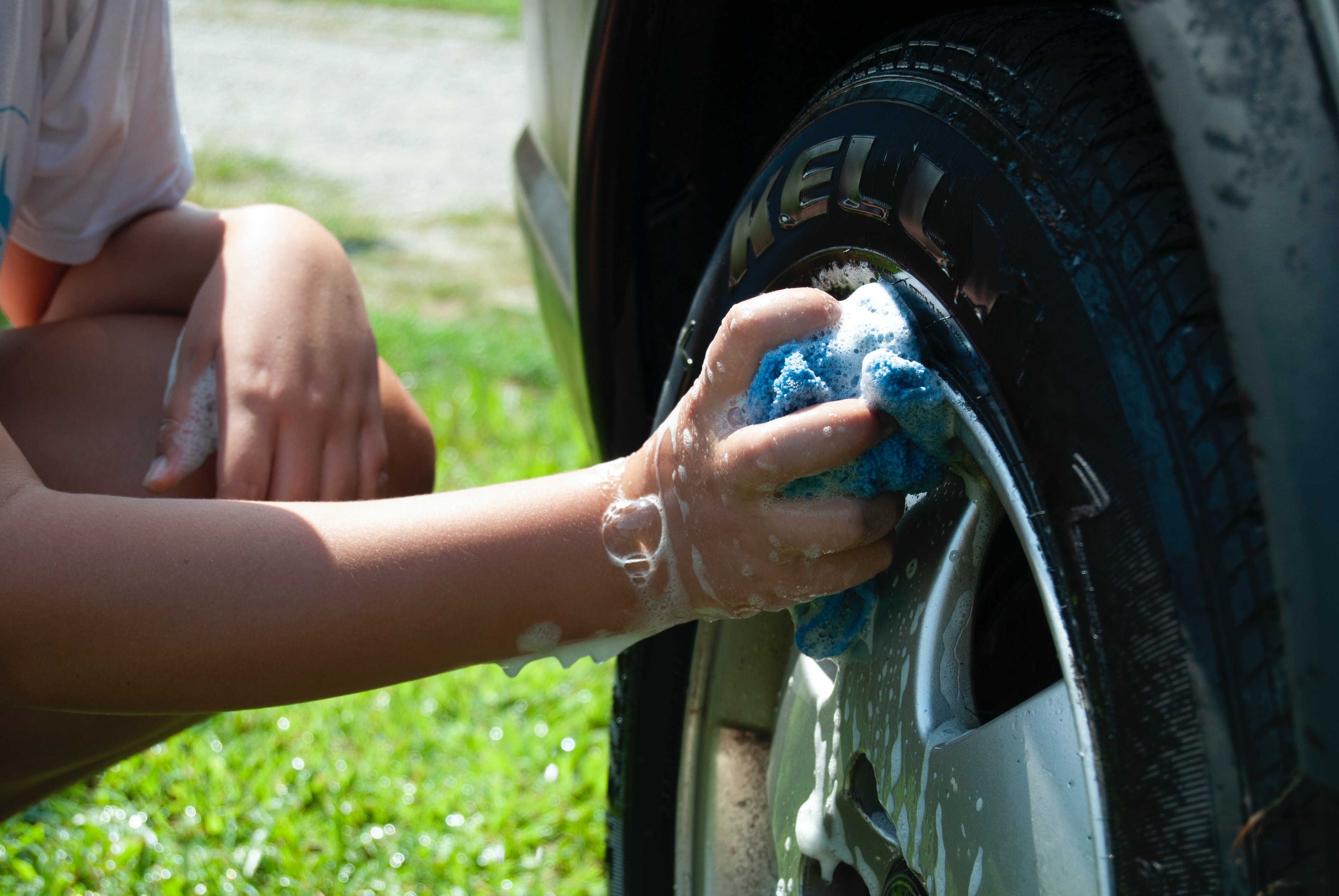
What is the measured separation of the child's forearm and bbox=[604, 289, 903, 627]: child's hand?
0.12 feet

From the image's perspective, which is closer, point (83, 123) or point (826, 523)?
point (826, 523)

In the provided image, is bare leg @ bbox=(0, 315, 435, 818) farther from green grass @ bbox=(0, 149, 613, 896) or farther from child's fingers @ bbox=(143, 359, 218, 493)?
green grass @ bbox=(0, 149, 613, 896)

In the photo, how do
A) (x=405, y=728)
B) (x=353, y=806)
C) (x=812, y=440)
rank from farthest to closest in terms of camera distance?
1. (x=405, y=728)
2. (x=353, y=806)
3. (x=812, y=440)

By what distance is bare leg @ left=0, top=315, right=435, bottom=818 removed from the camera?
1.26 meters

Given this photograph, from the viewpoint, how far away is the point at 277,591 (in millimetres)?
892

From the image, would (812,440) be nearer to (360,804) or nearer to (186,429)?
(186,429)

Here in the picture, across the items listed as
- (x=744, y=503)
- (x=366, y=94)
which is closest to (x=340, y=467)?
(x=744, y=503)

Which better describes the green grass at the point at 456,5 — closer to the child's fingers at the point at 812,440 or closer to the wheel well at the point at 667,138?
the wheel well at the point at 667,138

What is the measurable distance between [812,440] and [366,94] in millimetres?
6063

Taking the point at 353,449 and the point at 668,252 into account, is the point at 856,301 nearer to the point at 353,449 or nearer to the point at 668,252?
the point at 668,252

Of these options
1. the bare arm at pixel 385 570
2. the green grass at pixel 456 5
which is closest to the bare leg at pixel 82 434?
the bare arm at pixel 385 570

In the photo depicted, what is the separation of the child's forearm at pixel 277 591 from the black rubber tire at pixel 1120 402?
36cm

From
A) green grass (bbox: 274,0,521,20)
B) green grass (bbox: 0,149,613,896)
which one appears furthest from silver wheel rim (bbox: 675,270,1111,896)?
green grass (bbox: 274,0,521,20)

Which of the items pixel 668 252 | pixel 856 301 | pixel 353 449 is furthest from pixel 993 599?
pixel 353 449
